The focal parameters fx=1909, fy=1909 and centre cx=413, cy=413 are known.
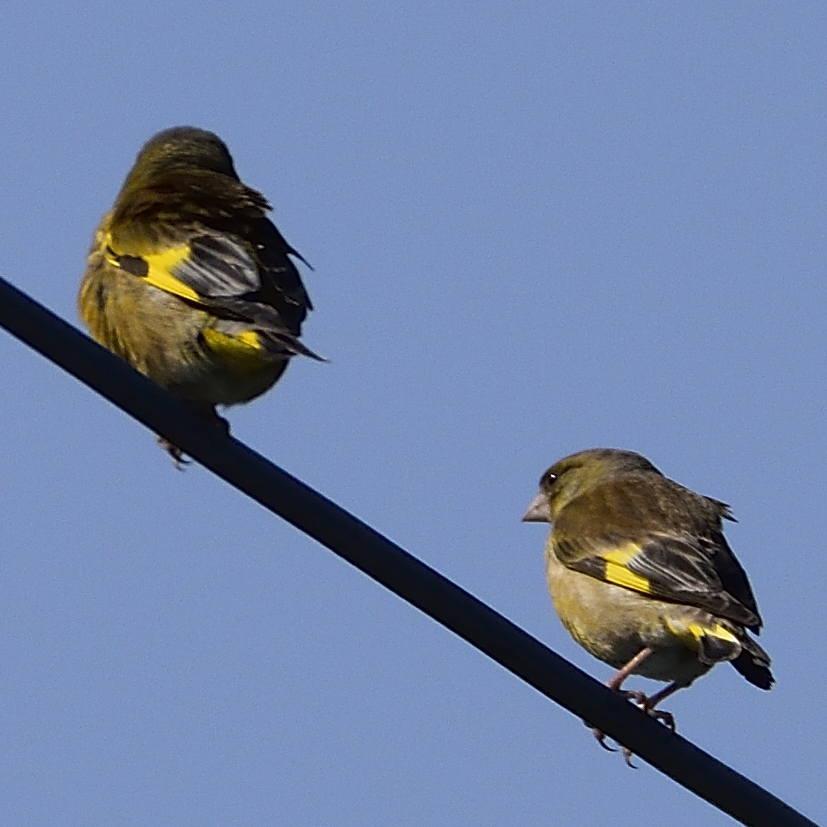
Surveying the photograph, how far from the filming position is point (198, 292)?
6539mm

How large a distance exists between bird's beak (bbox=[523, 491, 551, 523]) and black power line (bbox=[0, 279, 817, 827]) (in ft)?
16.9

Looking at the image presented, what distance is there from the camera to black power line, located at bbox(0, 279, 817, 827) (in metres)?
4.02

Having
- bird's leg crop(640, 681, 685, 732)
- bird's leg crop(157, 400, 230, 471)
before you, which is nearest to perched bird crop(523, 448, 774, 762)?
bird's leg crop(640, 681, 685, 732)

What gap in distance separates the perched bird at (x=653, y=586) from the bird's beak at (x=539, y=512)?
77 cm

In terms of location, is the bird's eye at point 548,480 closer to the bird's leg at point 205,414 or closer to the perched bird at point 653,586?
the perched bird at point 653,586

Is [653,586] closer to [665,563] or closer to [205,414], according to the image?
[665,563]

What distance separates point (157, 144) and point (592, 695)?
4598mm

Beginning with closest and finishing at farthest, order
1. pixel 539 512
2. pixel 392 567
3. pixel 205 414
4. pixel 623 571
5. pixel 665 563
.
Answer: pixel 392 567 < pixel 205 414 < pixel 665 563 < pixel 623 571 < pixel 539 512

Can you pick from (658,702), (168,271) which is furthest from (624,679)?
(168,271)

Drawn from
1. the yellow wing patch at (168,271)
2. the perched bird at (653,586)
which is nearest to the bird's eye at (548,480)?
the perched bird at (653,586)

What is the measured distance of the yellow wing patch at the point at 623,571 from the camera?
830 centimetres

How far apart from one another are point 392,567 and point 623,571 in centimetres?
416

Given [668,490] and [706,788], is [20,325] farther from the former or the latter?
[668,490]

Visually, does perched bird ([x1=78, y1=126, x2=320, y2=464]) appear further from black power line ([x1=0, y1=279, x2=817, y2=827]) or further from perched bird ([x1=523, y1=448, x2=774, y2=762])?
perched bird ([x1=523, y1=448, x2=774, y2=762])
